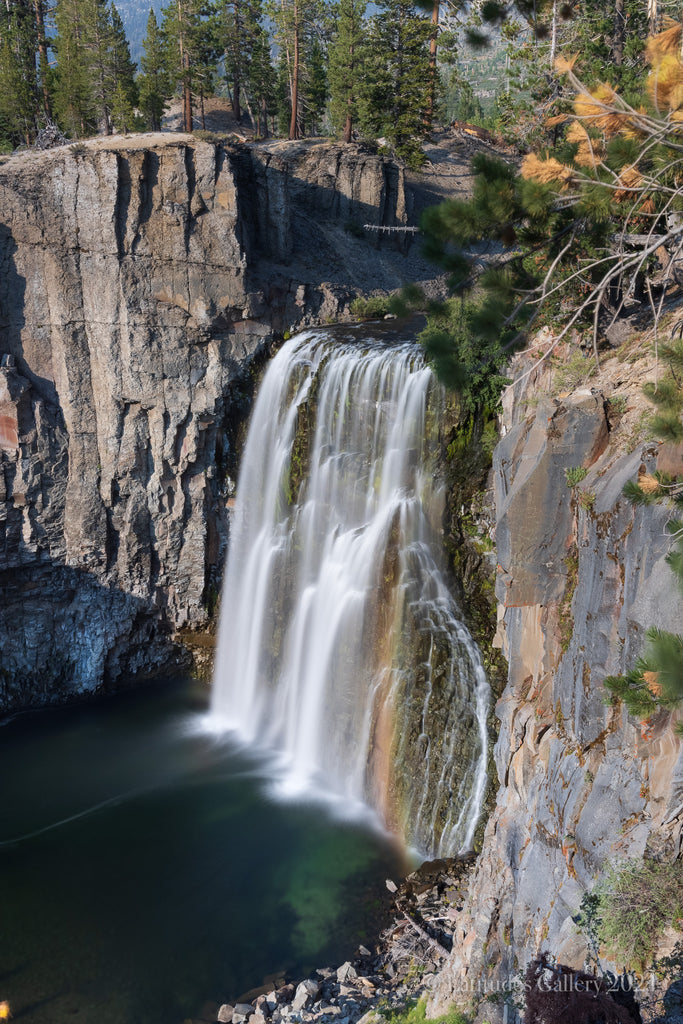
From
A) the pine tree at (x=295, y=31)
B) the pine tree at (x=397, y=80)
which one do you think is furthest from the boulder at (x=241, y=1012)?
the pine tree at (x=295, y=31)

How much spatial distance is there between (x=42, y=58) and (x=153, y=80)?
413 centimetres

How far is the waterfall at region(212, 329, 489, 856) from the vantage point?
12.9 metres

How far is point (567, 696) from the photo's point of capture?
7.95 metres

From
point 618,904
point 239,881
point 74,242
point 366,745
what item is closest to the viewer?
point 618,904

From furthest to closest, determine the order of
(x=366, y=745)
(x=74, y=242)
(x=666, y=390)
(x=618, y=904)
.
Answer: (x=74, y=242)
(x=366, y=745)
(x=618, y=904)
(x=666, y=390)

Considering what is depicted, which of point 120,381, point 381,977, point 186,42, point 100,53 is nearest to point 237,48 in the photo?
point 186,42

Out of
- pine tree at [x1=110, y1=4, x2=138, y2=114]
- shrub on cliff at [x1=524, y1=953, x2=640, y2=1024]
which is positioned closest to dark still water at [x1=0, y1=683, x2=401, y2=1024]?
shrub on cliff at [x1=524, y1=953, x2=640, y2=1024]

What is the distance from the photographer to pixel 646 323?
30.2 ft

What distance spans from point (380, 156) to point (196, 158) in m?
9.94

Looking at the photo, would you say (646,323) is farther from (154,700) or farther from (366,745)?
(154,700)

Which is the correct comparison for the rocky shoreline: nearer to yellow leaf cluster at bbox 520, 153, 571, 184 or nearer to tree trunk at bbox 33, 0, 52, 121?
yellow leaf cluster at bbox 520, 153, 571, 184

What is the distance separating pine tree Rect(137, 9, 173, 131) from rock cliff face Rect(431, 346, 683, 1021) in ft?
84.8

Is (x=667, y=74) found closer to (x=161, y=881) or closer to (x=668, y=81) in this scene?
(x=668, y=81)

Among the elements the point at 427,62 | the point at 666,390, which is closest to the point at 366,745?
the point at 666,390
